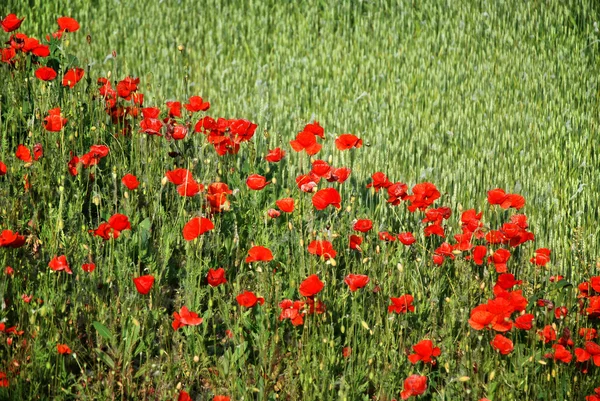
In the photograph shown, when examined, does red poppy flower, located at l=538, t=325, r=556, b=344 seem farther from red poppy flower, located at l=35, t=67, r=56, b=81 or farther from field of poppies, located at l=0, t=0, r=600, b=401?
red poppy flower, located at l=35, t=67, r=56, b=81

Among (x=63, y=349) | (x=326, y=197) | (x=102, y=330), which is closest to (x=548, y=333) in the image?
(x=326, y=197)

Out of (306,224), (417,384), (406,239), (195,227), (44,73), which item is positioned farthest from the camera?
(44,73)

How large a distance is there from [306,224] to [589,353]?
119cm

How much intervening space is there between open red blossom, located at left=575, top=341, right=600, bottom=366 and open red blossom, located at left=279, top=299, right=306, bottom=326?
2.95ft

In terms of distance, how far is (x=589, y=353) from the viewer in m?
2.44

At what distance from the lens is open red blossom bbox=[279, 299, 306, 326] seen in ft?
8.29

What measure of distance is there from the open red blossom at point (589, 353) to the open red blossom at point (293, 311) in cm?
90

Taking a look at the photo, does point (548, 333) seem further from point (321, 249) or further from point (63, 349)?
point (63, 349)

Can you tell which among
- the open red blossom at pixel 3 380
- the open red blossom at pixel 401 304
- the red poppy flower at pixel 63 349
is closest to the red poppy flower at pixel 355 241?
the open red blossom at pixel 401 304

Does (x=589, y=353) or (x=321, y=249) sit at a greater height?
(x=321, y=249)

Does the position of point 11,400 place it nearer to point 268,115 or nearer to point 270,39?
point 268,115

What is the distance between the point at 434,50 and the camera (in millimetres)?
5410

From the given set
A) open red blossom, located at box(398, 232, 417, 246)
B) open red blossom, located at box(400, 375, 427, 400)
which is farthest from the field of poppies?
open red blossom, located at box(398, 232, 417, 246)

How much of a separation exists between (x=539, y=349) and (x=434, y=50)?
3221 millimetres
